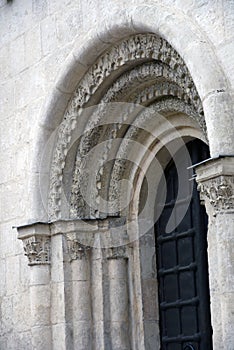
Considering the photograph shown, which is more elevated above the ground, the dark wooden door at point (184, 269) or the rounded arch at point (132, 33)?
the rounded arch at point (132, 33)

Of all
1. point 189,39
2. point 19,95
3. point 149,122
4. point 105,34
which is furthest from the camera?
point 19,95

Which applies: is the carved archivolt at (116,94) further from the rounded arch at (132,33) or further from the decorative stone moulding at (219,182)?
the decorative stone moulding at (219,182)

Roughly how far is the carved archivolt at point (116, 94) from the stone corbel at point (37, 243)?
16 centimetres

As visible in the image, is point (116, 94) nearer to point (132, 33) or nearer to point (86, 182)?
point (132, 33)

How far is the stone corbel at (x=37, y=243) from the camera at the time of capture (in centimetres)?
755

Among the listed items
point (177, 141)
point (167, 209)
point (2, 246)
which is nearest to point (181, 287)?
point (167, 209)

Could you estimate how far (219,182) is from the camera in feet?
18.3

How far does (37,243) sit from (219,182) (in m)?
2.44

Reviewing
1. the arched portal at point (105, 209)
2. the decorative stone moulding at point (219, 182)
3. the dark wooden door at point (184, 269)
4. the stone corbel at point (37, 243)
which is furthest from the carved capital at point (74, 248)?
the decorative stone moulding at point (219, 182)

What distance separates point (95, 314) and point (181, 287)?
0.77 m

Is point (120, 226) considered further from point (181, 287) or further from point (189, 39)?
point (189, 39)

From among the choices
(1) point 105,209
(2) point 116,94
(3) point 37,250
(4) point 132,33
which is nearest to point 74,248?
(3) point 37,250

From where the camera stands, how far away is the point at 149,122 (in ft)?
24.2

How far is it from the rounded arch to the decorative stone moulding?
123 millimetres
